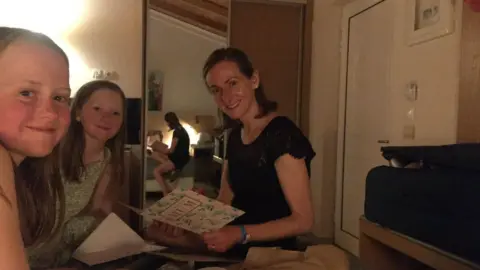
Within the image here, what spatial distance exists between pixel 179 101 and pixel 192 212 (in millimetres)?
1887

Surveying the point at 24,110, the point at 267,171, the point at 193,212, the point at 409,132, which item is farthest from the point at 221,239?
the point at 409,132

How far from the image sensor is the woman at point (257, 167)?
96cm

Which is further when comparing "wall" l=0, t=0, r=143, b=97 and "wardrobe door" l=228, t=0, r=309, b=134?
"wardrobe door" l=228, t=0, r=309, b=134

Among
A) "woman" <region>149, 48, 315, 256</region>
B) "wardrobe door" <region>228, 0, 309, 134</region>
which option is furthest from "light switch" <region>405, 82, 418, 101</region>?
"woman" <region>149, 48, 315, 256</region>

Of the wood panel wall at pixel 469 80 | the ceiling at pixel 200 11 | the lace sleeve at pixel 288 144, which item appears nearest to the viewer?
the lace sleeve at pixel 288 144

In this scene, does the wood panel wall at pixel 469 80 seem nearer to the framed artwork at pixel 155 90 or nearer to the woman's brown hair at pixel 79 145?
the woman's brown hair at pixel 79 145

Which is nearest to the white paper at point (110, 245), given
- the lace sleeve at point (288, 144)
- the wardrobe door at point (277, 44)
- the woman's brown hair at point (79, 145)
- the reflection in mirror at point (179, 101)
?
the woman's brown hair at point (79, 145)

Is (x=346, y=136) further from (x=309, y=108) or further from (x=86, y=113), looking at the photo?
(x=86, y=113)

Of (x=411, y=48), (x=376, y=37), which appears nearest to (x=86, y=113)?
(x=411, y=48)

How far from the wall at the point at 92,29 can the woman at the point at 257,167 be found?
1672mm

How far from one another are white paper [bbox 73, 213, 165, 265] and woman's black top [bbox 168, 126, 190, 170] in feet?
6.17

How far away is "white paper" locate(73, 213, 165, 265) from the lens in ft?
2.64

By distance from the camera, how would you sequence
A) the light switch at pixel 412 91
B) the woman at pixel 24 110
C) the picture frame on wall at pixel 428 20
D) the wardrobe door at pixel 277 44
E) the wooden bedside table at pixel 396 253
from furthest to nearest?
1. the wardrobe door at pixel 277 44
2. the light switch at pixel 412 91
3. the picture frame on wall at pixel 428 20
4. the wooden bedside table at pixel 396 253
5. the woman at pixel 24 110

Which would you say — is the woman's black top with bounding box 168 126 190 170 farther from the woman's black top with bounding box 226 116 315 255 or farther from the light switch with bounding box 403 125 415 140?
the woman's black top with bounding box 226 116 315 255
